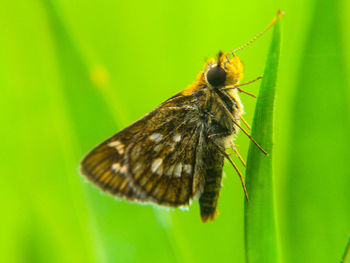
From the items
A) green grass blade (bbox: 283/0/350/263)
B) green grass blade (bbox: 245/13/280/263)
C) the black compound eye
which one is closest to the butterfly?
the black compound eye

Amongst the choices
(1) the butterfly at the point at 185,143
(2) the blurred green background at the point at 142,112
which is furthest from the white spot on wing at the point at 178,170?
(2) the blurred green background at the point at 142,112

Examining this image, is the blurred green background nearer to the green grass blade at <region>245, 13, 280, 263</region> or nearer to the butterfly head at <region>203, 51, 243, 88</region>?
the green grass blade at <region>245, 13, 280, 263</region>

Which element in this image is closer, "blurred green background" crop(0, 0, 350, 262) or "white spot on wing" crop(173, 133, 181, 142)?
"blurred green background" crop(0, 0, 350, 262)

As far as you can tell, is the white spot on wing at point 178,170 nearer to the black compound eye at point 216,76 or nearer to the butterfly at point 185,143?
Answer: the butterfly at point 185,143

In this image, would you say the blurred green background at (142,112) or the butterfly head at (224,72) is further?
the butterfly head at (224,72)

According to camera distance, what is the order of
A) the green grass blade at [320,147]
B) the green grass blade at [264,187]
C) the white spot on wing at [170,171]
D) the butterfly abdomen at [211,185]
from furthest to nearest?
the white spot on wing at [170,171]
the butterfly abdomen at [211,185]
the green grass blade at [320,147]
the green grass blade at [264,187]

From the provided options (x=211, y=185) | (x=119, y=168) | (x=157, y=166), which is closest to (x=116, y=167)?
(x=119, y=168)

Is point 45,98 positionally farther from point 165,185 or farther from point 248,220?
point 248,220
